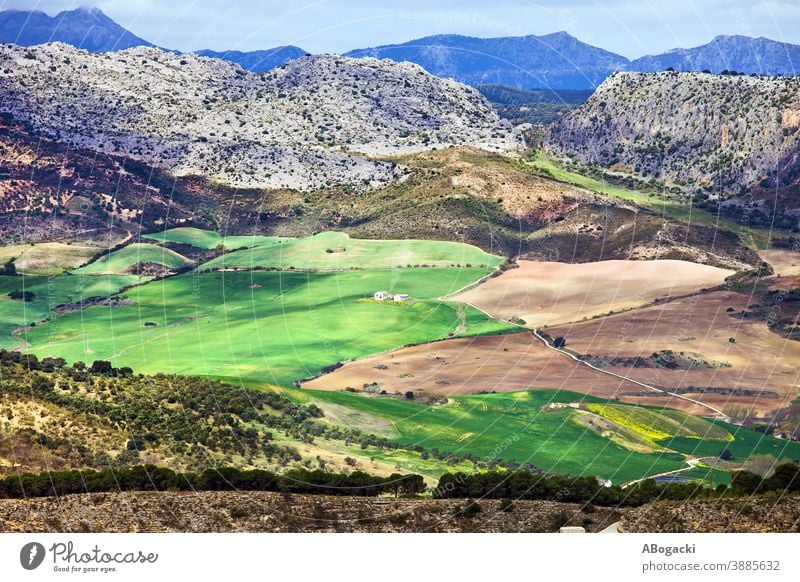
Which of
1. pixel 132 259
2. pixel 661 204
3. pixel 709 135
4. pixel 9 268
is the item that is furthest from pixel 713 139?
pixel 9 268

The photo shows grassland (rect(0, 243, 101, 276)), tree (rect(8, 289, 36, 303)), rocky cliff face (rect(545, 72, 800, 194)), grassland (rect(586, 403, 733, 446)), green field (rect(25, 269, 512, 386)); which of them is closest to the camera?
grassland (rect(586, 403, 733, 446))

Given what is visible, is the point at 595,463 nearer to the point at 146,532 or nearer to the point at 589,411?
the point at 589,411

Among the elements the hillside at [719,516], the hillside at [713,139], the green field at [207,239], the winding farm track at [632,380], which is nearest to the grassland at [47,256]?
the green field at [207,239]

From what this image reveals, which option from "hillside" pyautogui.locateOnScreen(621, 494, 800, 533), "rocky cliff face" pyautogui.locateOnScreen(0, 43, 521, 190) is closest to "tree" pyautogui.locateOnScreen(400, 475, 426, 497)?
"hillside" pyautogui.locateOnScreen(621, 494, 800, 533)

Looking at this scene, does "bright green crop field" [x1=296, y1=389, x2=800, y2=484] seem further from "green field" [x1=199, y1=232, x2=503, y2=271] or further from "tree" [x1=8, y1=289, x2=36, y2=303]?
"green field" [x1=199, y1=232, x2=503, y2=271]

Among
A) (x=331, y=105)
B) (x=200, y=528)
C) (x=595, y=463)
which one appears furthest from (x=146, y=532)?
(x=331, y=105)

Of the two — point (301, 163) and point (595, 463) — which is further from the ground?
point (301, 163)
